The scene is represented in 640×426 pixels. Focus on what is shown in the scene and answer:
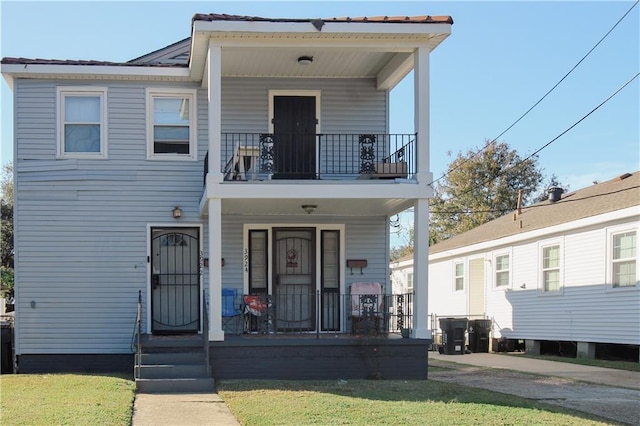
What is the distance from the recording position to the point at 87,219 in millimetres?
13914

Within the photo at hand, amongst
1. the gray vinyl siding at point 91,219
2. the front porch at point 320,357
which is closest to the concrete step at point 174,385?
the front porch at point 320,357

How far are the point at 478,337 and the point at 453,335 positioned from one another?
1523 millimetres

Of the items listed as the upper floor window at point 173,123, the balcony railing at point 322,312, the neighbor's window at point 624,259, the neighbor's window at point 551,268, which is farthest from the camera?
the neighbor's window at point 551,268

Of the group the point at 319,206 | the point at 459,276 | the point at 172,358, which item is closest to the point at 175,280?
the point at 172,358

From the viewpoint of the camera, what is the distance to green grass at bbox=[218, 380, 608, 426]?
326 inches

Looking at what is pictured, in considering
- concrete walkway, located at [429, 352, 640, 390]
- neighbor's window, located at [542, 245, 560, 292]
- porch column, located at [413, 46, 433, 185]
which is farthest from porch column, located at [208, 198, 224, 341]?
neighbor's window, located at [542, 245, 560, 292]

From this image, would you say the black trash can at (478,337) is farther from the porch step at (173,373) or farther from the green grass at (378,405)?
the porch step at (173,373)

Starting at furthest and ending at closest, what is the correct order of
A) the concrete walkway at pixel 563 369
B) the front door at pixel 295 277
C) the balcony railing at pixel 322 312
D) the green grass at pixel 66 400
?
the front door at pixel 295 277 → the balcony railing at pixel 322 312 → the concrete walkway at pixel 563 369 → the green grass at pixel 66 400

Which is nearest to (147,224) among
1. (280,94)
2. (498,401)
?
(280,94)

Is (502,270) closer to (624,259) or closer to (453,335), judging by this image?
(453,335)

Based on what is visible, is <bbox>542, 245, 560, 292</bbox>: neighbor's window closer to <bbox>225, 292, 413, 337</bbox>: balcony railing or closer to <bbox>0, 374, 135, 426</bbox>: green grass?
<bbox>225, 292, 413, 337</bbox>: balcony railing

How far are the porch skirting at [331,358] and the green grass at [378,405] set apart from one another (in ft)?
1.78

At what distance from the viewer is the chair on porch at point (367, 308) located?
41.5 feet

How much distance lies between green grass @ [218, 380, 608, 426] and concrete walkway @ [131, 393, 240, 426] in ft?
0.56
